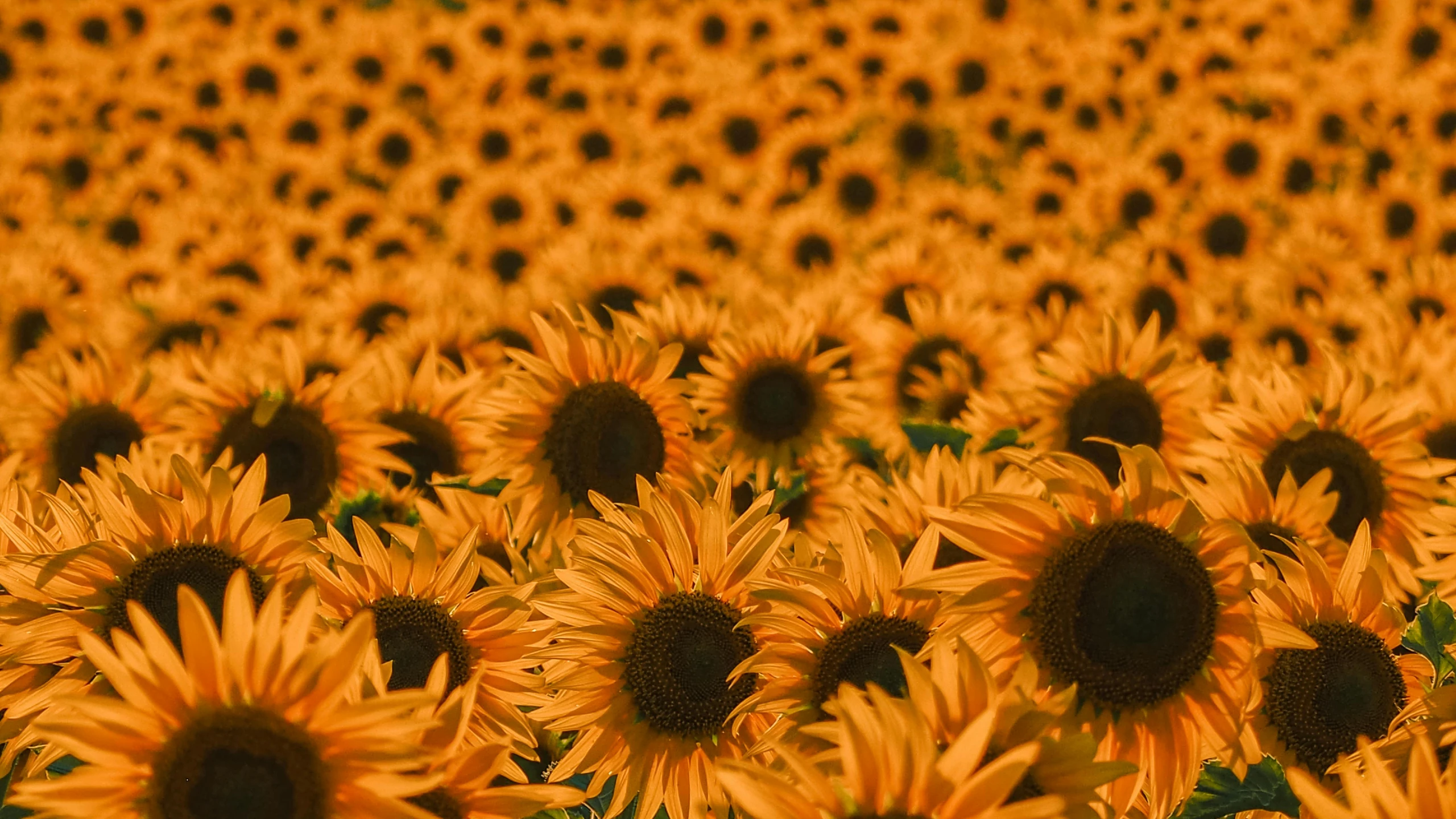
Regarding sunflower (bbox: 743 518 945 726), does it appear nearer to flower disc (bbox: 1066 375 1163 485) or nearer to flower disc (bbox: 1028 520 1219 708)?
flower disc (bbox: 1028 520 1219 708)

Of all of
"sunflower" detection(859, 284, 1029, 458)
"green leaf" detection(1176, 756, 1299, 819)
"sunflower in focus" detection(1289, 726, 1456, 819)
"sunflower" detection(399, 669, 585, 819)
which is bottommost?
"sunflower" detection(859, 284, 1029, 458)

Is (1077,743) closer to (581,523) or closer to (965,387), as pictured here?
(581,523)

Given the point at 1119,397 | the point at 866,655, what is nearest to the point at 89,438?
the point at 866,655

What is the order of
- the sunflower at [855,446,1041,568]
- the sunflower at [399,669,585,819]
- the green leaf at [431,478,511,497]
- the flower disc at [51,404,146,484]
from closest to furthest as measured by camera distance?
the sunflower at [399,669,585,819]
the sunflower at [855,446,1041,568]
the green leaf at [431,478,511,497]
the flower disc at [51,404,146,484]

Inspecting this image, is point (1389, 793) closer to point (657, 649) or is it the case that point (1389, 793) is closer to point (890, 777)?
point (890, 777)

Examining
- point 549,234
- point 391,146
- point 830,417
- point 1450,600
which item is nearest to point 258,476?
point 830,417

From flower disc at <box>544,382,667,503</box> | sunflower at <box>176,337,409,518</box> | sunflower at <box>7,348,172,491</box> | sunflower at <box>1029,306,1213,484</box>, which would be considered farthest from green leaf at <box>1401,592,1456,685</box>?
sunflower at <box>7,348,172,491</box>
